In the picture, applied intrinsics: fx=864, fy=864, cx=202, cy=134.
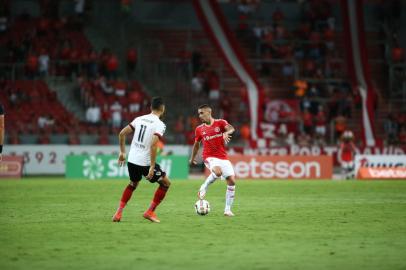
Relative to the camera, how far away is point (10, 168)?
119ft

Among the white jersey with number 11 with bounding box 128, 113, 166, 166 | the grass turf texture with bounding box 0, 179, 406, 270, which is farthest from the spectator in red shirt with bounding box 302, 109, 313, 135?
the white jersey with number 11 with bounding box 128, 113, 166, 166

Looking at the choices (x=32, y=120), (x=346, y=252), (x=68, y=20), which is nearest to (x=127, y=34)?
(x=68, y=20)

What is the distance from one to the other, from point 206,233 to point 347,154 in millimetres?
24410

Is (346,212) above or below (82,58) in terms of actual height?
below

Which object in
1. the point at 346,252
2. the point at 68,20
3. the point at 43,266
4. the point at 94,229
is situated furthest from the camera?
the point at 68,20

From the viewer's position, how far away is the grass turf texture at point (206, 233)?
11070 mm

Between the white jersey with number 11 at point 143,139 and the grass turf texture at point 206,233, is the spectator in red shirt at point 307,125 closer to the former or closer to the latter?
the grass turf texture at point 206,233

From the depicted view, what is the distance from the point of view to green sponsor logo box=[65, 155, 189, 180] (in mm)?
36656

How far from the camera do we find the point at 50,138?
1516 inches

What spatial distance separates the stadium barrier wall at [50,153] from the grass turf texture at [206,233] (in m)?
13.4

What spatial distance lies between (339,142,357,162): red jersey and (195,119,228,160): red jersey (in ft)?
65.0

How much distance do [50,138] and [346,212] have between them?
22.1 m

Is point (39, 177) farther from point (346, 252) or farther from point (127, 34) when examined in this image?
point (346, 252)

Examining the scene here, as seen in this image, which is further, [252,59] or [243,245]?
[252,59]
